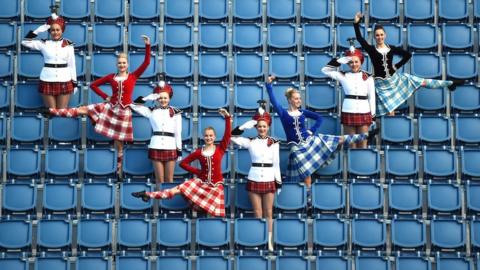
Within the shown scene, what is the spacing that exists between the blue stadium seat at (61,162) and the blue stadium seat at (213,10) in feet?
9.97

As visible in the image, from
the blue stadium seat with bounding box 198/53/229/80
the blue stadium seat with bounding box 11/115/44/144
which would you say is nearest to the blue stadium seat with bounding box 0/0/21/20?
the blue stadium seat with bounding box 11/115/44/144

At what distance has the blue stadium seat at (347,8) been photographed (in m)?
15.3

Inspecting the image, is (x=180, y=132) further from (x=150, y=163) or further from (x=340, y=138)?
(x=340, y=138)

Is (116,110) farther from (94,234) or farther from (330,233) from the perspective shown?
(330,233)

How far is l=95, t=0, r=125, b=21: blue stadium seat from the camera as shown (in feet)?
49.7

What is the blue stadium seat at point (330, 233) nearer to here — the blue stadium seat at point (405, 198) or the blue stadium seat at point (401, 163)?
the blue stadium seat at point (405, 198)

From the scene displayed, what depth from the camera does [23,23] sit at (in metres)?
15.0

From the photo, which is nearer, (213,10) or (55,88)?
(55,88)

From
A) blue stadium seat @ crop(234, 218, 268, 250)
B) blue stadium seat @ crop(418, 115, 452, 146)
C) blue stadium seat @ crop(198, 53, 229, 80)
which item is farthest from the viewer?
blue stadium seat @ crop(198, 53, 229, 80)

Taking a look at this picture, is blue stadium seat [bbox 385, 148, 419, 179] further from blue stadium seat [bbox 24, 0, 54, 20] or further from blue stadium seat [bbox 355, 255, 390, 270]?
blue stadium seat [bbox 24, 0, 54, 20]

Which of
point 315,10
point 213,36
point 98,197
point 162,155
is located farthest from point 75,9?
point 98,197

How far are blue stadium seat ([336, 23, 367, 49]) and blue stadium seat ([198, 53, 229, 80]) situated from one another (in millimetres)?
1491

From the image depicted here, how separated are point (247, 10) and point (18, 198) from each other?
4.19 m

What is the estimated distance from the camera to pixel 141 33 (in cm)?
1481
